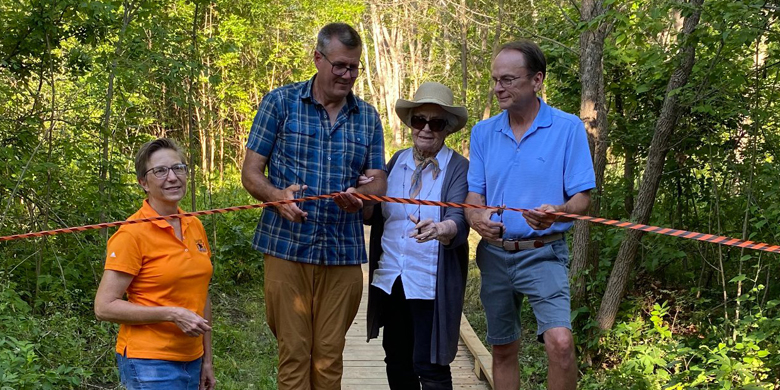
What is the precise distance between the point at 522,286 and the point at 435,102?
1.06 metres

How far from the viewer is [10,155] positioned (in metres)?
5.73

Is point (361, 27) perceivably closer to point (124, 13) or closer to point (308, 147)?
point (124, 13)

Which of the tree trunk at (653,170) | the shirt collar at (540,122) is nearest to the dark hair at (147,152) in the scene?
the shirt collar at (540,122)

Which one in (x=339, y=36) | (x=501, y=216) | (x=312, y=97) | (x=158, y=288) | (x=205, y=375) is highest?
(x=339, y=36)

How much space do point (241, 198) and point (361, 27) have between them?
2325 cm

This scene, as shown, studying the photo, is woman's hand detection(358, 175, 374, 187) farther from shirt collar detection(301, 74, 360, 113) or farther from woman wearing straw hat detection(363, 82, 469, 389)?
shirt collar detection(301, 74, 360, 113)

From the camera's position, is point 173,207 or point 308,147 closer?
point 173,207

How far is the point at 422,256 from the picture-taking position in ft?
14.2

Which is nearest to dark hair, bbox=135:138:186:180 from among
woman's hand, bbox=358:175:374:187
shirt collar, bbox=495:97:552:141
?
woman's hand, bbox=358:175:374:187

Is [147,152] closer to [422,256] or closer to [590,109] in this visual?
[422,256]

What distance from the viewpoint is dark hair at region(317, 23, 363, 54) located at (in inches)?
161

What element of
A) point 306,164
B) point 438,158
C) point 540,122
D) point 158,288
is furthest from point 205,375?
point 540,122

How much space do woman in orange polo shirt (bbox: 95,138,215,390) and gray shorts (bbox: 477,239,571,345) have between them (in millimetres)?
1589

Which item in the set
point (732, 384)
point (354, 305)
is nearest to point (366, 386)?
point (354, 305)
